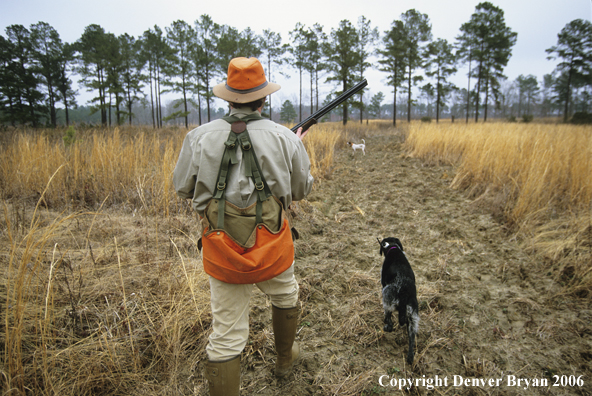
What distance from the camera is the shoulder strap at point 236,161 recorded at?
1.16 metres

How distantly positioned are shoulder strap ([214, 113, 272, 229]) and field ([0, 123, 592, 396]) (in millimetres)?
689

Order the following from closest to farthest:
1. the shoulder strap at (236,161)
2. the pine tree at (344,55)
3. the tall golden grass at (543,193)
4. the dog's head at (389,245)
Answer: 1. the shoulder strap at (236,161)
2. the dog's head at (389,245)
3. the tall golden grass at (543,193)
4. the pine tree at (344,55)

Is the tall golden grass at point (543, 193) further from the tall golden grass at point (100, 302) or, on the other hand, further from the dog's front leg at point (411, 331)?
the tall golden grass at point (100, 302)

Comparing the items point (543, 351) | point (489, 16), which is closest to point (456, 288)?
point (543, 351)

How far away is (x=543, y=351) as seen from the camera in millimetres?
1816

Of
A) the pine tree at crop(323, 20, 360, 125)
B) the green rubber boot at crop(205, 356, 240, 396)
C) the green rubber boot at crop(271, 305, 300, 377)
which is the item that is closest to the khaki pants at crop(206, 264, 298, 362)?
the green rubber boot at crop(205, 356, 240, 396)

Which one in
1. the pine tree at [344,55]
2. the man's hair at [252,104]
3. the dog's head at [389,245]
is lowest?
the dog's head at [389,245]

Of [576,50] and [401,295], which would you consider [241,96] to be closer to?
[401,295]

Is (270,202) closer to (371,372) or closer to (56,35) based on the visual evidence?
(371,372)

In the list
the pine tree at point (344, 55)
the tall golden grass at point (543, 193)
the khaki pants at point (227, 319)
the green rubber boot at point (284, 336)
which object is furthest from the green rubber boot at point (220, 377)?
the pine tree at point (344, 55)

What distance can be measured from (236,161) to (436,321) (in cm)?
198

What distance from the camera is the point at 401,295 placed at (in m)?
1.82

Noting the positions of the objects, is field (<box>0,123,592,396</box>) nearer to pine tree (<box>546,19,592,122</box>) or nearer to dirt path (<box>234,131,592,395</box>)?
dirt path (<box>234,131,592,395</box>)

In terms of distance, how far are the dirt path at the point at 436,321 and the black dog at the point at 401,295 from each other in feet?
0.51
